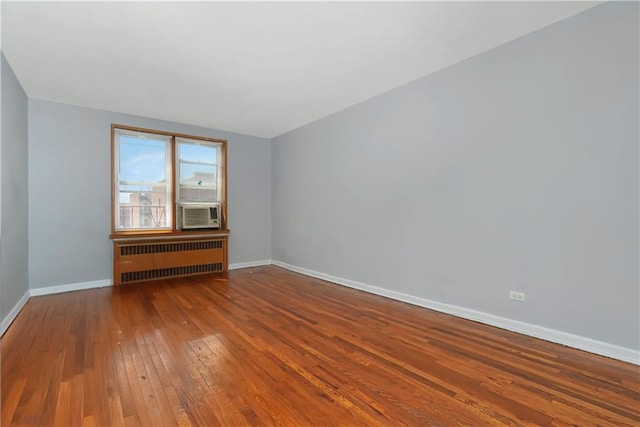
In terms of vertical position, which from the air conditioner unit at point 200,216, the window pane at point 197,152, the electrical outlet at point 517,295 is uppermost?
the window pane at point 197,152

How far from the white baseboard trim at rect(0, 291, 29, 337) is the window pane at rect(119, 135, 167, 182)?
2084 mm

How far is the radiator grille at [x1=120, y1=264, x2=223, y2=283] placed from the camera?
481 cm

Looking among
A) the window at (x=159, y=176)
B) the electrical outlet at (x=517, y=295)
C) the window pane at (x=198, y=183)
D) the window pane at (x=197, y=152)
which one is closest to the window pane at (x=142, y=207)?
the window at (x=159, y=176)

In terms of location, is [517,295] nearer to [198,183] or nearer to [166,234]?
[166,234]

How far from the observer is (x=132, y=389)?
192 cm

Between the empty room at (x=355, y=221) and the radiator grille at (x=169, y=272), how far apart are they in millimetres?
50

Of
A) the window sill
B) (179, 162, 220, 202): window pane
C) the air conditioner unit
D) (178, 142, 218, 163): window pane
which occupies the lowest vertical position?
the window sill

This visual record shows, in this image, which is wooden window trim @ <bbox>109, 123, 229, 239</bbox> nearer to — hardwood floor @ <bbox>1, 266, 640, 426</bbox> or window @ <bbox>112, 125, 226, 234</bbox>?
window @ <bbox>112, 125, 226, 234</bbox>

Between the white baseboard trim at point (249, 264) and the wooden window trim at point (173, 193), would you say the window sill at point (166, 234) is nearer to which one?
the wooden window trim at point (173, 193)

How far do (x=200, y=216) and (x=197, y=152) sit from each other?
1.25m

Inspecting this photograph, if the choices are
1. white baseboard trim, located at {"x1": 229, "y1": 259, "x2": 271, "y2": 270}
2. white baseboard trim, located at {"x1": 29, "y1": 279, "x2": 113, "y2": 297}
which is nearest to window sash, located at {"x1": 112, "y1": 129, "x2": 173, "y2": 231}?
white baseboard trim, located at {"x1": 29, "y1": 279, "x2": 113, "y2": 297}

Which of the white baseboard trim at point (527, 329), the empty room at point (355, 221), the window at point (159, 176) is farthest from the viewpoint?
the window at point (159, 176)

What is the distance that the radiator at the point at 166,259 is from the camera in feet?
15.5

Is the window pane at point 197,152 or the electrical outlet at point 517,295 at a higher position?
the window pane at point 197,152
